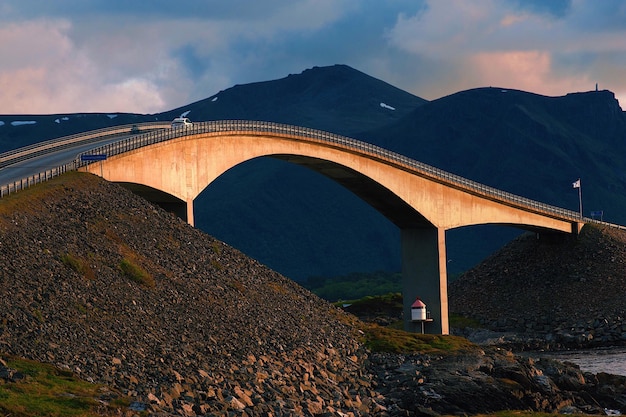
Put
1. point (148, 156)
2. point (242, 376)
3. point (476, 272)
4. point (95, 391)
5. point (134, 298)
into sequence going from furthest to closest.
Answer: point (476, 272) → point (148, 156) → point (134, 298) → point (242, 376) → point (95, 391)

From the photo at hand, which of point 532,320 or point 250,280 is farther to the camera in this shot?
point 532,320

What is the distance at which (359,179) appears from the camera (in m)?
107

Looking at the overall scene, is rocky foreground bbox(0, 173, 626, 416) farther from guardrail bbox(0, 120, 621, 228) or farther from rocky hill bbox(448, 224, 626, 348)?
rocky hill bbox(448, 224, 626, 348)

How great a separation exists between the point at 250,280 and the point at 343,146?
3362 centimetres

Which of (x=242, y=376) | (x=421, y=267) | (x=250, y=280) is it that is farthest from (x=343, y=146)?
(x=242, y=376)

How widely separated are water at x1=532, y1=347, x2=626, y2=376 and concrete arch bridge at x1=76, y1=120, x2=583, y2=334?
52.8 feet

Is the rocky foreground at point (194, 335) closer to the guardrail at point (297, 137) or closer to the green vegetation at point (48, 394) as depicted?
the green vegetation at point (48, 394)

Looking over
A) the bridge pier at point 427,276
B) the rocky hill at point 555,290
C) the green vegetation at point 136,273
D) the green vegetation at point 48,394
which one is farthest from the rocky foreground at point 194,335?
the rocky hill at point 555,290

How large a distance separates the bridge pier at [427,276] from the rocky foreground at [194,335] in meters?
36.5

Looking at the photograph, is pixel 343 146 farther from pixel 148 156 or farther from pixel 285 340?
Answer: pixel 285 340

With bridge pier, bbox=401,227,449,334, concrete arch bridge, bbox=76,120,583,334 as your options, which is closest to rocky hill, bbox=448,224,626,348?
concrete arch bridge, bbox=76,120,583,334

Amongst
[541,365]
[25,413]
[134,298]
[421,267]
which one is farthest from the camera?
[421,267]

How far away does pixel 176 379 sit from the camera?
42500 mm

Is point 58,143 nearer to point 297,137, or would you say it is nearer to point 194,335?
point 297,137
